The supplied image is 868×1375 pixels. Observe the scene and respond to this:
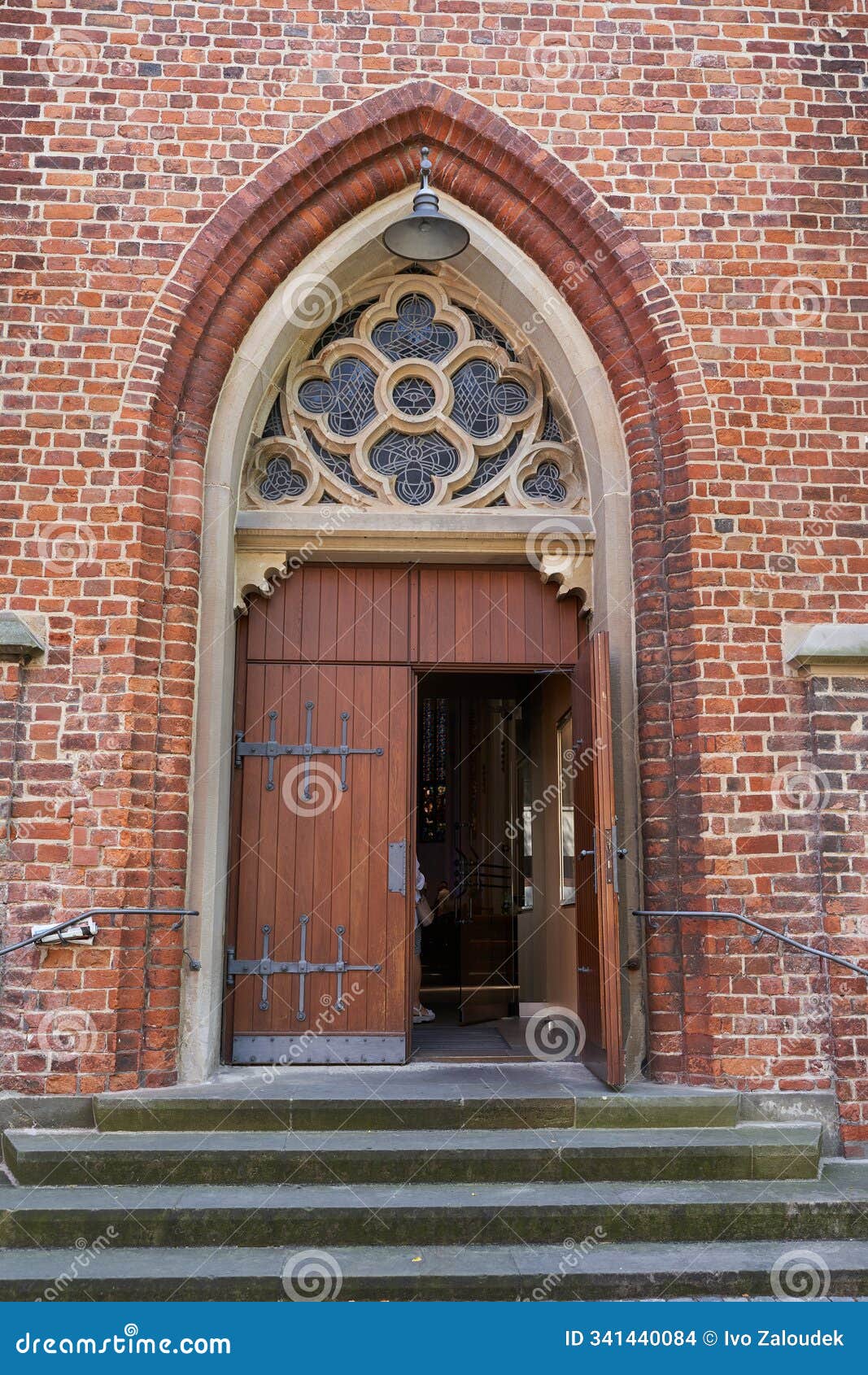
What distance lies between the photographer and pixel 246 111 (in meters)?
6.34

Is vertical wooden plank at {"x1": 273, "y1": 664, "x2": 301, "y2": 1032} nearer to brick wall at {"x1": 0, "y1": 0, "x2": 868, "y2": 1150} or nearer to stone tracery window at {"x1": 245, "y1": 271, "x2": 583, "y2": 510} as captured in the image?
brick wall at {"x1": 0, "y1": 0, "x2": 868, "y2": 1150}

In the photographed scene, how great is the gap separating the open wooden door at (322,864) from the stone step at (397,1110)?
83cm

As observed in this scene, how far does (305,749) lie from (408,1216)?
2.69 metres

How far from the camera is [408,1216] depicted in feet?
14.8

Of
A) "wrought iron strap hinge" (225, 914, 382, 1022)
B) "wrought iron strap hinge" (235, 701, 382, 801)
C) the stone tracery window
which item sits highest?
the stone tracery window

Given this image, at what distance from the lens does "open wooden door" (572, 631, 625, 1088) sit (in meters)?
5.44

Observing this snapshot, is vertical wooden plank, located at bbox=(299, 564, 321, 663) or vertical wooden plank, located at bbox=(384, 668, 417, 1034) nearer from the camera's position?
vertical wooden plank, located at bbox=(384, 668, 417, 1034)

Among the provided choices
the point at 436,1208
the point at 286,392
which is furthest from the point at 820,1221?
the point at 286,392

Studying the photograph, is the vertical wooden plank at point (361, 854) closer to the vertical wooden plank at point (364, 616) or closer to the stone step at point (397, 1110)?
the vertical wooden plank at point (364, 616)

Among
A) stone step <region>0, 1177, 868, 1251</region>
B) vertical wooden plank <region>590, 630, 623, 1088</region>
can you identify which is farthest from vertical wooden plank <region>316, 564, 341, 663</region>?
stone step <region>0, 1177, 868, 1251</region>

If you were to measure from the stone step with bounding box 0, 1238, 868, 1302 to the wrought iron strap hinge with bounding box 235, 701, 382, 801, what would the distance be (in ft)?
8.60

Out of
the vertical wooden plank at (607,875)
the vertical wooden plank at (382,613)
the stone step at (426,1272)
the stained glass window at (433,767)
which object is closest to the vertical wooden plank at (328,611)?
the vertical wooden plank at (382,613)

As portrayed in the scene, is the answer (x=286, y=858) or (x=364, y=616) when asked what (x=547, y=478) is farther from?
(x=286, y=858)

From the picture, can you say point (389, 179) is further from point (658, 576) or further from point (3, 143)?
point (658, 576)
